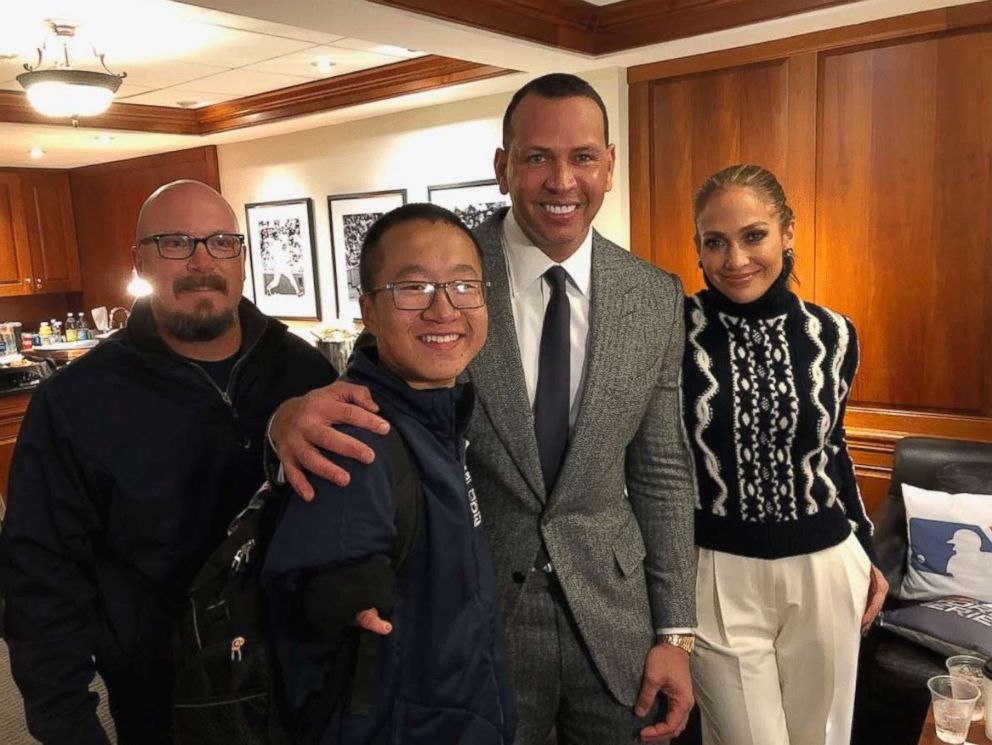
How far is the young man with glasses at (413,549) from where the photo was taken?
3.00ft

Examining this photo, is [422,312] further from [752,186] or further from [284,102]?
[284,102]

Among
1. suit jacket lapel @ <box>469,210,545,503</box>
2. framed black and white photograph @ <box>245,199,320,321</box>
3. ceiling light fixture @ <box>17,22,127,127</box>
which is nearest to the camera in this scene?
suit jacket lapel @ <box>469,210,545,503</box>

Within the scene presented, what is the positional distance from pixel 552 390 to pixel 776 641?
80 centimetres

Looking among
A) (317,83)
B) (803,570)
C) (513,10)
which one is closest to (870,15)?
(513,10)

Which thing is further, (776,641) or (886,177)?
(886,177)

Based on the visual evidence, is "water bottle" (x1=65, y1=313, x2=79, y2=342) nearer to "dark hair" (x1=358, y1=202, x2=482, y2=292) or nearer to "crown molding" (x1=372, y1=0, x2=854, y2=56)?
"crown molding" (x1=372, y1=0, x2=854, y2=56)

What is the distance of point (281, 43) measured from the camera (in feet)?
12.6

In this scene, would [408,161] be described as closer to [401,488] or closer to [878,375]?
[878,375]

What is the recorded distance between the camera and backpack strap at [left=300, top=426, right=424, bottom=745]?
95cm

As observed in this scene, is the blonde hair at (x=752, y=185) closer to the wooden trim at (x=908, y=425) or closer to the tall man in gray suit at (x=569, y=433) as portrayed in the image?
the tall man in gray suit at (x=569, y=433)

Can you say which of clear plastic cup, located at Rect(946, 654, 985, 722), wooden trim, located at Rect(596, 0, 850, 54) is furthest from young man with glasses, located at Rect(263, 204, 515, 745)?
wooden trim, located at Rect(596, 0, 850, 54)

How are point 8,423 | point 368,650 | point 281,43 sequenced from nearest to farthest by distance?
point 368,650
point 281,43
point 8,423

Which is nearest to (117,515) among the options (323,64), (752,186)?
(752,186)

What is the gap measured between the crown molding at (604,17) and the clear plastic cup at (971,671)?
2.29 meters
